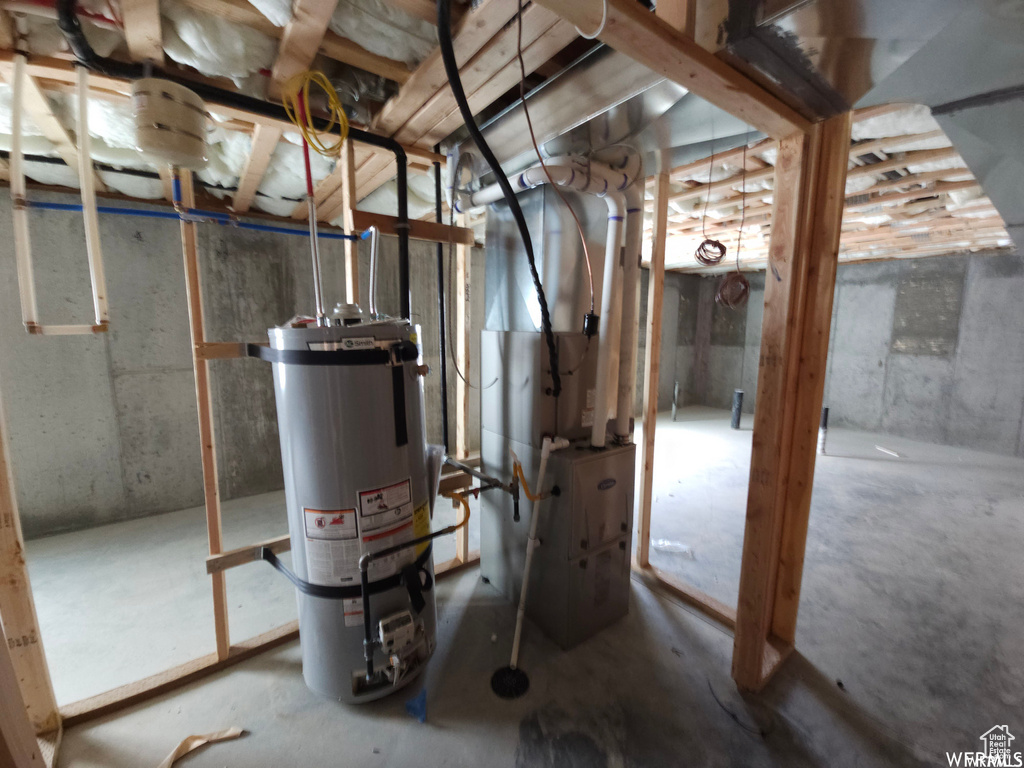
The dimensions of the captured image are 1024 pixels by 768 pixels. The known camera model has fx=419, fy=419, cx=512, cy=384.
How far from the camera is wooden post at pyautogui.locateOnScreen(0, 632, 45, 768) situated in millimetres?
834

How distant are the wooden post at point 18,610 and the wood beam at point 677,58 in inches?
74.4

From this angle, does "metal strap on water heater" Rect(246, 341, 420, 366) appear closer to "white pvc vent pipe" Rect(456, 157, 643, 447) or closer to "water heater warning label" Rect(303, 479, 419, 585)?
"water heater warning label" Rect(303, 479, 419, 585)

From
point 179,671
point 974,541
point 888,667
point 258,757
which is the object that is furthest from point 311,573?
point 974,541

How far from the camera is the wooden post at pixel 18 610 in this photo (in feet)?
4.11

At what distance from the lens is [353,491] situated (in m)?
1.34

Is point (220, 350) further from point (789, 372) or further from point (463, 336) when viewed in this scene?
point (789, 372)

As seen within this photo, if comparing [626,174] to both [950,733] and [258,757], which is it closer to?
[950,733]

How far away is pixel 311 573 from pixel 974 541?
4.02 meters

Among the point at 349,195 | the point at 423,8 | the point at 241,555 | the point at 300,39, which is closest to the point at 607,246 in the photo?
the point at 423,8

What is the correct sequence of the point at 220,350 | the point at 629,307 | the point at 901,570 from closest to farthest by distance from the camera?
the point at 220,350, the point at 629,307, the point at 901,570

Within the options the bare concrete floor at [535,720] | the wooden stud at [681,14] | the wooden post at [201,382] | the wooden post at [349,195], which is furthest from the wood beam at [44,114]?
the bare concrete floor at [535,720]

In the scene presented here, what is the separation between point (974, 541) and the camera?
2787 millimetres

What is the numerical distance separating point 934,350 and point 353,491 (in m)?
6.95

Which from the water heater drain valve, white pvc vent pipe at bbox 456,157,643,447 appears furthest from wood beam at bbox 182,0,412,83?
the water heater drain valve
